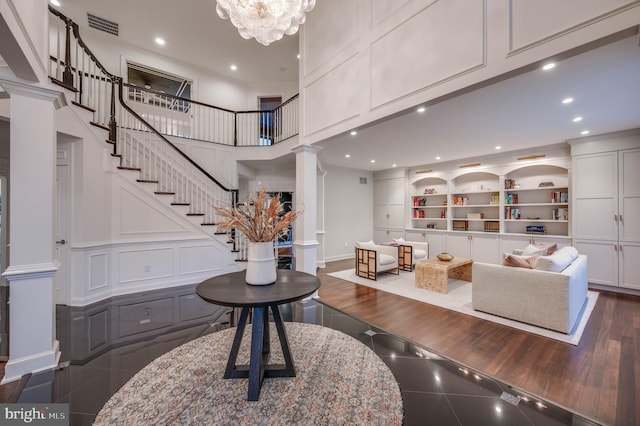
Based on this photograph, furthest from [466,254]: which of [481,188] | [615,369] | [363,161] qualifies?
[615,369]

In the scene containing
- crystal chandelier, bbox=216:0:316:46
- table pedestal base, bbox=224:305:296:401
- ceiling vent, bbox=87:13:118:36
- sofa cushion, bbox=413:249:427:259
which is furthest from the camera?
sofa cushion, bbox=413:249:427:259

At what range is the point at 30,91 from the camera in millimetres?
2125

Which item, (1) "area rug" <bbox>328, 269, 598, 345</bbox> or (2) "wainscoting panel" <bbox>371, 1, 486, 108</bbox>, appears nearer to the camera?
(2) "wainscoting panel" <bbox>371, 1, 486, 108</bbox>

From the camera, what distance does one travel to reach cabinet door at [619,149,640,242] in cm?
423

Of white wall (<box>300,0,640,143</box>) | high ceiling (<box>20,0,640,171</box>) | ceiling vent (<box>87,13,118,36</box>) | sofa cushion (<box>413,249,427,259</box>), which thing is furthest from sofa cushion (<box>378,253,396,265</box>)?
ceiling vent (<box>87,13,118,36</box>)

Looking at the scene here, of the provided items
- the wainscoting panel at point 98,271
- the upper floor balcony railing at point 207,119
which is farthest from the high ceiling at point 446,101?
the wainscoting panel at point 98,271

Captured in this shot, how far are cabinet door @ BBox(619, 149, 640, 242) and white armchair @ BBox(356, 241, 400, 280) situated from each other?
150 inches

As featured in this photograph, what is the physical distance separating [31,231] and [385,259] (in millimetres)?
5042

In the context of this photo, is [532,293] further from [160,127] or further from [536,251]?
[160,127]

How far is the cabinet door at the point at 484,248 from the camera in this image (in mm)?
6137

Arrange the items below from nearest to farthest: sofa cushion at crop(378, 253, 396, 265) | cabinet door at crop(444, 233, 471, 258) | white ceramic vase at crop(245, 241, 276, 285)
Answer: white ceramic vase at crop(245, 241, 276, 285) < sofa cushion at crop(378, 253, 396, 265) < cabinet door at crop(444, 233, 471, 258)

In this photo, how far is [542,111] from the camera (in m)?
3.47

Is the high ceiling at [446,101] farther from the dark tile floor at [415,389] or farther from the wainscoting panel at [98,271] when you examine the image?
the wainscoting panel at [98,271]

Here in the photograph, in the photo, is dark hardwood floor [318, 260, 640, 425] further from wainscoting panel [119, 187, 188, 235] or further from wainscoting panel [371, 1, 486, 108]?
wainscoting panel [119, 187, 188, 235]
